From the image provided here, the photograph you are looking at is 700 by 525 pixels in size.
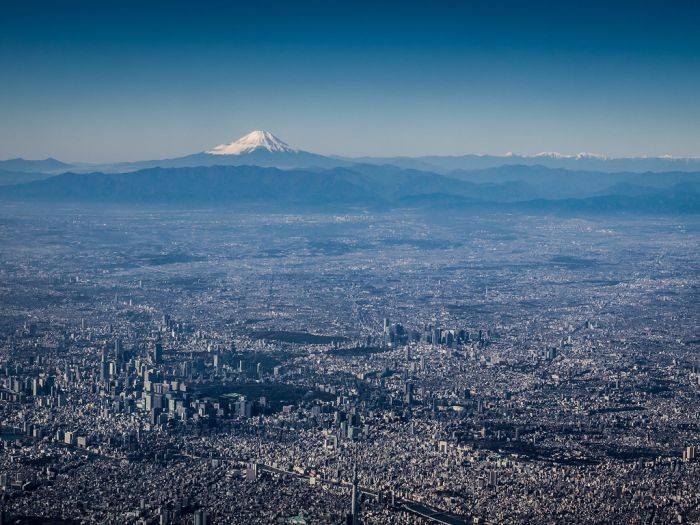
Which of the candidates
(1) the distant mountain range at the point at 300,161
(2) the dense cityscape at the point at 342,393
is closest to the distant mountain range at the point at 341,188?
(1) the distant mountain range at the point at 300,161

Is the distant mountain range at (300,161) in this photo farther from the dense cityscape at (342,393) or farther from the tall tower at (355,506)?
the tall tower at (355,506)

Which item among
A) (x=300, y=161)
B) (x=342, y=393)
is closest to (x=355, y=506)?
(x=342, y=393)

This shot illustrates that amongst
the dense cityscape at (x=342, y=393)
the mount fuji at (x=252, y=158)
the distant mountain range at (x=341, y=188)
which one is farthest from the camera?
the mount fuji at (x=252, y=158)

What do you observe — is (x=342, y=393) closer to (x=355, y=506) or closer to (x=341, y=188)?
(x=355, y=506)

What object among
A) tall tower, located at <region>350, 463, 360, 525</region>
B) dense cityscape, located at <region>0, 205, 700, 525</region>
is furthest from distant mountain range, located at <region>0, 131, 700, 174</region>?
tall tower, located at <region>350, 463, 360, 525</region>

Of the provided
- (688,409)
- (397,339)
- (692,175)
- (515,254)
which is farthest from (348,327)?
(692,175)

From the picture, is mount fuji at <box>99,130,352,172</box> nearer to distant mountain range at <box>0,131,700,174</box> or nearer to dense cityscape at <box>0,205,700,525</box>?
distant mountain range at <box>0,131,700,174</box>
